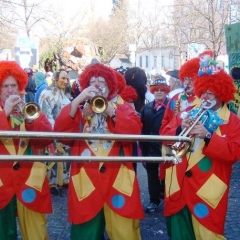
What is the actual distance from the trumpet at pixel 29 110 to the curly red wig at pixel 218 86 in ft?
4.40

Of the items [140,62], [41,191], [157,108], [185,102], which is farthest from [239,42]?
[140,62]

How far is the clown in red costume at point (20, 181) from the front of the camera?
347 centimetres

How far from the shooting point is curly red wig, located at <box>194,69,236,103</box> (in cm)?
354

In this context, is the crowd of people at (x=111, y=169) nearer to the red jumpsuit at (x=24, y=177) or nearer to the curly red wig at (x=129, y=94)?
the red jumpsuit at (x=24, y=177)

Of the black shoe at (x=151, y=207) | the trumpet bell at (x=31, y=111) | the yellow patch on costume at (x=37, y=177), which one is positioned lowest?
the black shoe at (x=151, y=207)

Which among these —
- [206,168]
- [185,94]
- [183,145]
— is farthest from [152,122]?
[183,145]

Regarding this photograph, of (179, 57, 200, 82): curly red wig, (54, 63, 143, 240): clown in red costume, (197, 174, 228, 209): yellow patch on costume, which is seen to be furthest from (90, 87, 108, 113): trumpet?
(179, 57, 200, 82): curly red wig

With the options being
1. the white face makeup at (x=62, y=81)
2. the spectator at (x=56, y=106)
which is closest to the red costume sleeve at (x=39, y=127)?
the spectator at (x=56, y=106)

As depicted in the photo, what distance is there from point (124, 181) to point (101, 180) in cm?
20

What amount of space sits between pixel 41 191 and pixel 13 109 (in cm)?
72

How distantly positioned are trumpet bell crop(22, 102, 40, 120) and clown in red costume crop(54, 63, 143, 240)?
0.28 m

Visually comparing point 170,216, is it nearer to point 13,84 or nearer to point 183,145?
point 183,145

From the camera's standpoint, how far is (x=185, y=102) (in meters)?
4.79

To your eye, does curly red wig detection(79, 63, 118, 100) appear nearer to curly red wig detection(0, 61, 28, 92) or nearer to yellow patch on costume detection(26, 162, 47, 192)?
curly red wig detection(0, 61, 28, 92)
